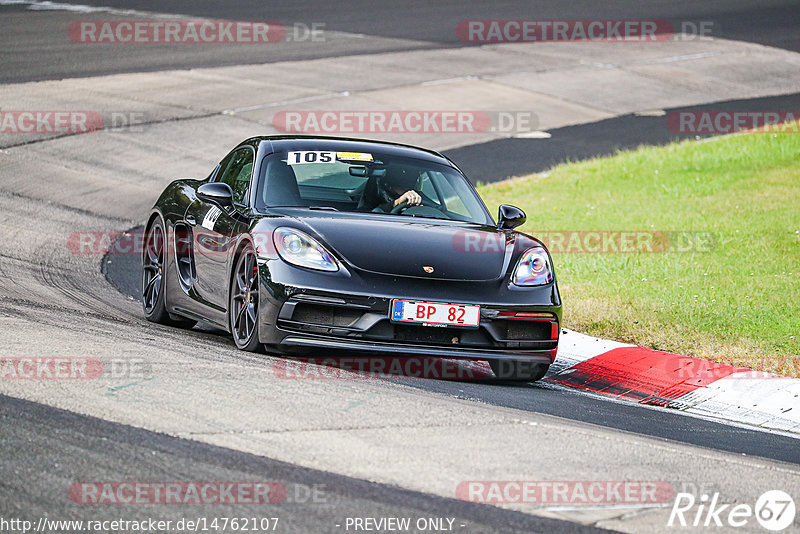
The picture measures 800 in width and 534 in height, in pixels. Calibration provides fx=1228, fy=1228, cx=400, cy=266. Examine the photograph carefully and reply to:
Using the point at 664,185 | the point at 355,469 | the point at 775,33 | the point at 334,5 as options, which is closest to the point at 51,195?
the point at 664,185

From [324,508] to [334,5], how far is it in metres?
28.4

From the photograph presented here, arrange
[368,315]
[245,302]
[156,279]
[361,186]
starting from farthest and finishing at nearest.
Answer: [156,279] → [361,186] → [245,302] → [368,315]

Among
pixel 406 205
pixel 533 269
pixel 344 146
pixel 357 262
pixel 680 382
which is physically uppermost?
pixel 344 146

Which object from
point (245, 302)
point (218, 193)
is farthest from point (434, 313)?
point (218, 193)

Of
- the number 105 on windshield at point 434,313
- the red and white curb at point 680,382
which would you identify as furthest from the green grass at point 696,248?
the number 105 on windshield at point 434,313

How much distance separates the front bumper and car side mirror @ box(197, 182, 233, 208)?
0.97 m

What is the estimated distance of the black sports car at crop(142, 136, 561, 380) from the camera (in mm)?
7141

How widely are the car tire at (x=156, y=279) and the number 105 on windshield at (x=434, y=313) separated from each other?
2.62 metres

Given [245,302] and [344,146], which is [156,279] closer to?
[344,146]

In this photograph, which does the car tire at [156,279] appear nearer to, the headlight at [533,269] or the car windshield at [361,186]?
the car windshield at [361,186]

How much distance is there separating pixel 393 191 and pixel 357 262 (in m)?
1.31

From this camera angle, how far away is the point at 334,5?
31.8 metres

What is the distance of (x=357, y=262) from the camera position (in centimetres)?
725

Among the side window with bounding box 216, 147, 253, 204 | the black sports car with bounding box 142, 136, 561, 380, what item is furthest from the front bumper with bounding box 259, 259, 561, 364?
the side window with bounding box 216, 147, 253, 204
